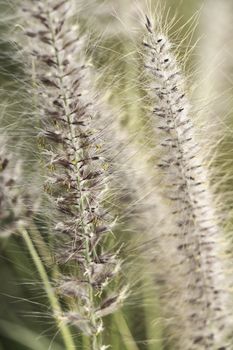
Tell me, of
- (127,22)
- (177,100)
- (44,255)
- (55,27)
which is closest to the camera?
(55,27)

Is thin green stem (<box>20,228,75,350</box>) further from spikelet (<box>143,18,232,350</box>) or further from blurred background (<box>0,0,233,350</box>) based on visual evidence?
spikelet (<box>143,18,232,350</box>)

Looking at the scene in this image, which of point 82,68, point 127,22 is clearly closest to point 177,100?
point 82,68

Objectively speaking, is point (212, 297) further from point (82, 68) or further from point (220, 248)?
point (82, 68)

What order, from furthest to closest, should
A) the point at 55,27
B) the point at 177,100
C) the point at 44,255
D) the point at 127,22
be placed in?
the point at 127,22, the point at 44,255, the point at 177,100, the point at 55,27

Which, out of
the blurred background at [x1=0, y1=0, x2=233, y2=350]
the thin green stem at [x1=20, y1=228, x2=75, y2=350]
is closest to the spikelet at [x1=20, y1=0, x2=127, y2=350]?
the thin green stem at [x1=20, y1=228, x2=75, y2=350]

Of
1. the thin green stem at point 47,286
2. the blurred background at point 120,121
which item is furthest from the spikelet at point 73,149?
the blurred background at point 120,121

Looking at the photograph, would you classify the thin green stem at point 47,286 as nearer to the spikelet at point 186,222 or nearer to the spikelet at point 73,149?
the spikelet at point 73,149
